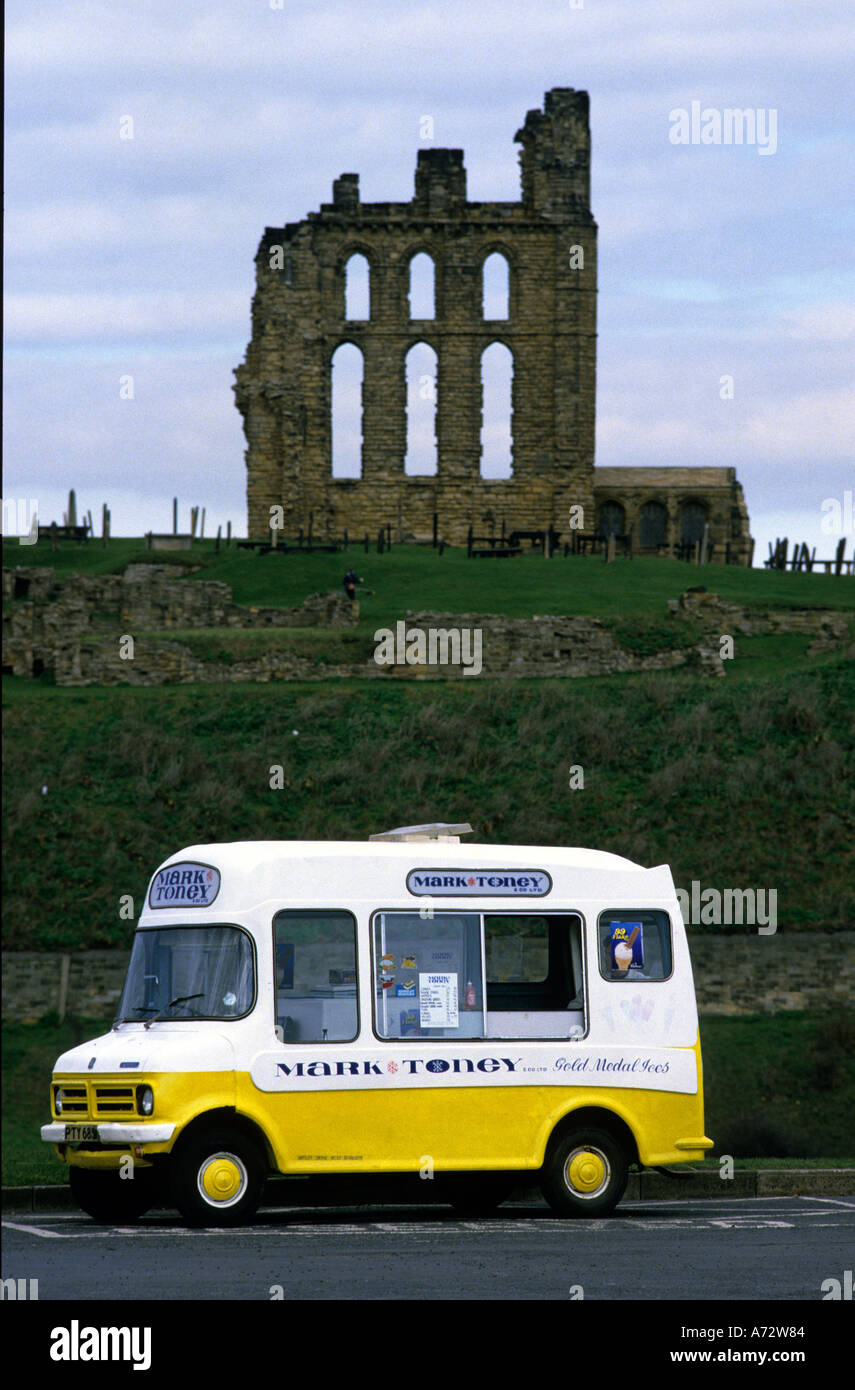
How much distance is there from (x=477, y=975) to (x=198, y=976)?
228 cm

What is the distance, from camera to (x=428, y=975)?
Result: 1535 cm

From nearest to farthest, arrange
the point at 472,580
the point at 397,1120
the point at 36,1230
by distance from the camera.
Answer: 1. the point at 36,1230
2. the point at 397,1120
3. the point at 472,580

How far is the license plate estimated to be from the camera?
14219mm

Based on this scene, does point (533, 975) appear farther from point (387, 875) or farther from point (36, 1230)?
point (36, 1230)

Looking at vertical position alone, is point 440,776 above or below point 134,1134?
above

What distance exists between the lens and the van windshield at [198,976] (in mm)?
14742

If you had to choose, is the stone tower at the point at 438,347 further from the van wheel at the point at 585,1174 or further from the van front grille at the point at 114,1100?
the van front grille at the point at 114,1100

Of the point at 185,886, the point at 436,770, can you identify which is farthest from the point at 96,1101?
the point at 436,770

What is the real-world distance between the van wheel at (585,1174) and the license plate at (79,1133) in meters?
3.61

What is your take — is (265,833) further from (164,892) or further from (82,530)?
(82,530)

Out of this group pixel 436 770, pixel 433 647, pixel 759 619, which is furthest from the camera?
pixel 759 619

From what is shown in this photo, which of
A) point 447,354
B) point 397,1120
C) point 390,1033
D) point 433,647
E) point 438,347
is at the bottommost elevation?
point 397,1120

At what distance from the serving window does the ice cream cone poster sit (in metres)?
0.32

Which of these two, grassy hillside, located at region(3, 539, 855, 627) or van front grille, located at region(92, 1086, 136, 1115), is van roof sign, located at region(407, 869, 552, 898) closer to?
van front grille, located at region(92, 1086, 136, 1115)
